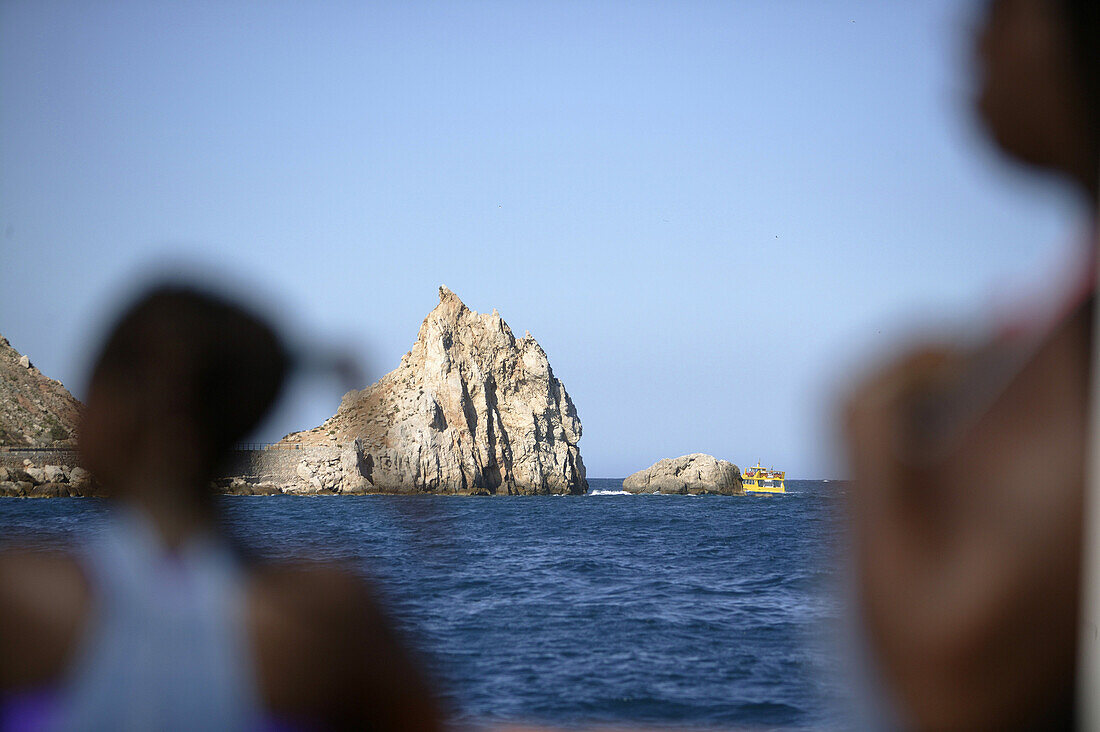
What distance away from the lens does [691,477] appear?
288ft

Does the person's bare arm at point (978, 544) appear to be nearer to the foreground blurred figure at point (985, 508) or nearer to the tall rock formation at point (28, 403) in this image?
the foreground blurred figure at point (985, 508)

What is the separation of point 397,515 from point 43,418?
43.1 inches

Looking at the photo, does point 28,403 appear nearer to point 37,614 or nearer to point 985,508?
point 37,614

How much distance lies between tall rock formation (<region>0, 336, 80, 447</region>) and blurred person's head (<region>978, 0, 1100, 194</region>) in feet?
3.49

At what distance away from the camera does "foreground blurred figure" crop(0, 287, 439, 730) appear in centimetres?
88

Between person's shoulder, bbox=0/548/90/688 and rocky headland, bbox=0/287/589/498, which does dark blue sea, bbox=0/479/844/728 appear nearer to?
person's shoulder, bbox=0/548/90/688

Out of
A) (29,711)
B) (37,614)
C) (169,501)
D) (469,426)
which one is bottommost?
A: (29,711)

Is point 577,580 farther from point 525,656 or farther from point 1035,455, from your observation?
point 1035,455

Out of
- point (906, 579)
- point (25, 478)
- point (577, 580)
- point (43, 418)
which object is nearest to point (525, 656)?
point (577, 580)

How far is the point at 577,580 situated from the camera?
22328 mm

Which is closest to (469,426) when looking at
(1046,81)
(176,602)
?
(176,602)

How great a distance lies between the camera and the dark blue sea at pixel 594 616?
1.00 metres

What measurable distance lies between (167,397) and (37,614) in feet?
0.90

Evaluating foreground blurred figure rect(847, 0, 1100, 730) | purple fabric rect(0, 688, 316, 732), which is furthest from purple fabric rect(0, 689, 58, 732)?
foreground blurred figure rect(847, 0, 1100, 730)
